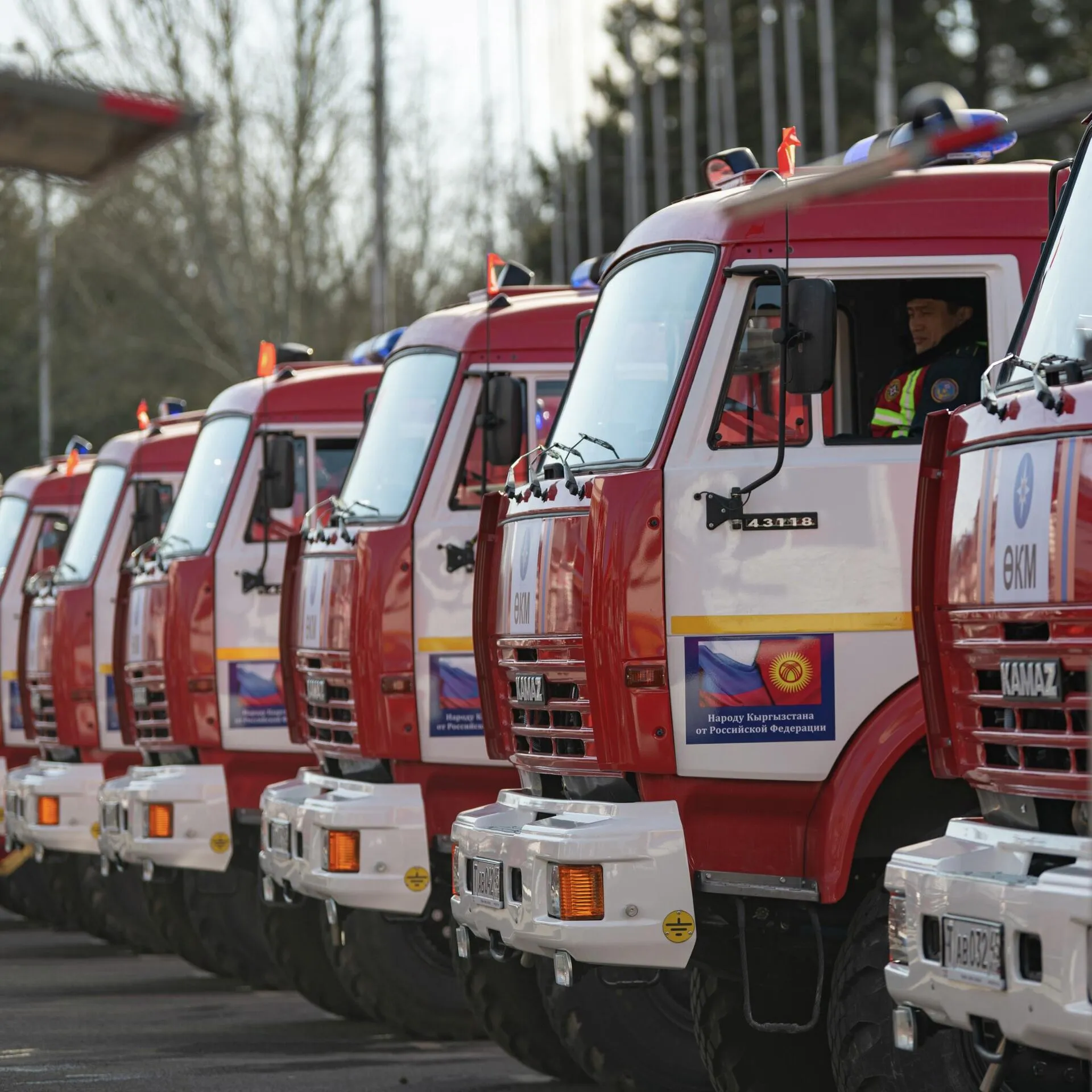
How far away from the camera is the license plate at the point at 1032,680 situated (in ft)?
19.6

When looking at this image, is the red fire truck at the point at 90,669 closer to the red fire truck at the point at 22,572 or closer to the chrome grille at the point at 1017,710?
the red fire truck at the point at 22,572

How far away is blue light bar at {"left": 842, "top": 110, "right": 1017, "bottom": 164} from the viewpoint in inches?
284

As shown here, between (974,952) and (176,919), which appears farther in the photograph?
(176,919)

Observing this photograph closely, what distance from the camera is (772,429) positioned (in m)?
8.12

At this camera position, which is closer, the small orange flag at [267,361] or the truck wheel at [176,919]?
the small orange flag at [267,361]

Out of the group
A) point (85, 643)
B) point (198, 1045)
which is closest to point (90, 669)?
point (85, 643)

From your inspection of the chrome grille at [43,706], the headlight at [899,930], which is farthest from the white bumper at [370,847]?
the chrome grille at [43,706]

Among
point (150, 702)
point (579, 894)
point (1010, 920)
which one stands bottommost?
point (579, 894)

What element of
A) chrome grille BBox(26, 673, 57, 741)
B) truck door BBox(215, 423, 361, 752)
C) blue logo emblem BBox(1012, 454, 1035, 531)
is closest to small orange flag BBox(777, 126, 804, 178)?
blue logo emblem BBox(1012, 454, 1035, 531)

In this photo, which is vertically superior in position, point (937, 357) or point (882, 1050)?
point (937, 357)

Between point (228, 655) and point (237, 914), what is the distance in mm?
1423

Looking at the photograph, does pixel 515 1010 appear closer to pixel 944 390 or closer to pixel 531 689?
pixel 531 689

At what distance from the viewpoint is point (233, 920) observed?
541 inches

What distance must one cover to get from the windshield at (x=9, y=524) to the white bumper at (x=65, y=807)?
11.4 ft
